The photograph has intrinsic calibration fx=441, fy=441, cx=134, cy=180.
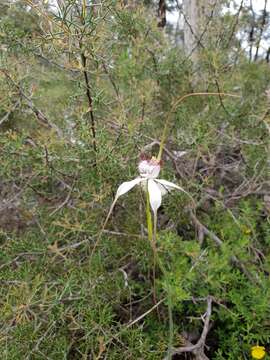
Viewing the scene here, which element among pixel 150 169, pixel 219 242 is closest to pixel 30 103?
pixel 150 169

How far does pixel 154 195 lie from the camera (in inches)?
38.7

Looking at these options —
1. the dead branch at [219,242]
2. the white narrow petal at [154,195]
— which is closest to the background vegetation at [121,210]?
the dead branch at [219,242]

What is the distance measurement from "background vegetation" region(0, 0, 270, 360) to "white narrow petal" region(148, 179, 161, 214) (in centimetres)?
15

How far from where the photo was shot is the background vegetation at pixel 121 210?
122 centimetres

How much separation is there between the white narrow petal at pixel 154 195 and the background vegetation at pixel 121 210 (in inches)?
6.0

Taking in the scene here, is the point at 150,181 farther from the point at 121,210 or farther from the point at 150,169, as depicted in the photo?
the point at 121,210

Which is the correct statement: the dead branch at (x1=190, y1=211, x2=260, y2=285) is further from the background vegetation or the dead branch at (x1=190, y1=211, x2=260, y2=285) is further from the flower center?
the flower center

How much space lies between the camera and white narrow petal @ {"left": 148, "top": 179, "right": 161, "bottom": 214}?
0.96m

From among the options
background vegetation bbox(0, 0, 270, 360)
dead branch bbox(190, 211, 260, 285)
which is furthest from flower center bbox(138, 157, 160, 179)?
dead branch bbox(190, 211, 260, 285)

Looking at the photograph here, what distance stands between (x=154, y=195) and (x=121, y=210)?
2.27 ft

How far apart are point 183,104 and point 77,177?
27.9 inches

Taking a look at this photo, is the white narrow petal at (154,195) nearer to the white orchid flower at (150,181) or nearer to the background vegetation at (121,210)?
the white orchid flower at (150,181)

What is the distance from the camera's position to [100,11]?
3.82 ft

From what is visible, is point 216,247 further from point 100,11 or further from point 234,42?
point 234,42
